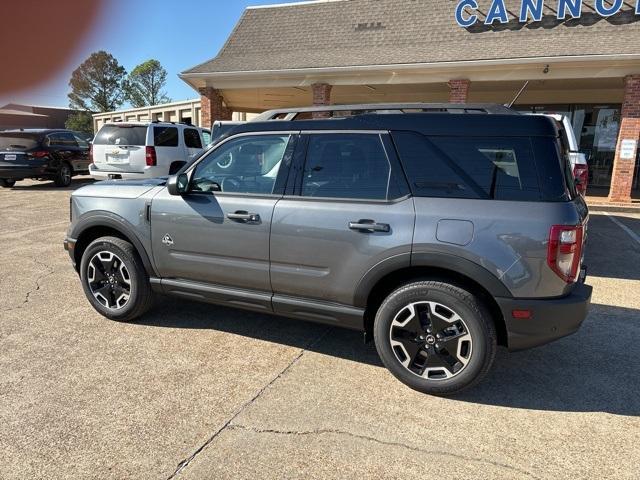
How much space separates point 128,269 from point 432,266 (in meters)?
2.65

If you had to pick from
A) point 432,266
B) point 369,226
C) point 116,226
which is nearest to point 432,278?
point 432,266

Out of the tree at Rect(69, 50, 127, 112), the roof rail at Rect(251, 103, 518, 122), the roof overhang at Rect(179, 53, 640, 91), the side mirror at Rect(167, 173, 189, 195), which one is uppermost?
the tree at Rect(69, 50, 127, 112)

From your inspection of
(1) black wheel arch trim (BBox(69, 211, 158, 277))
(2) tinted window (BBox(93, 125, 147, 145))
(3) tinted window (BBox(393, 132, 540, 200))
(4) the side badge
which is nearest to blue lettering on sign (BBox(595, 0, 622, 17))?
(2) tinted window (BBox(93, 125, 147, 145))

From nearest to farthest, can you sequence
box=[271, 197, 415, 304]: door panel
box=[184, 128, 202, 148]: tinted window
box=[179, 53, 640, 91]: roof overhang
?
box=[271, 197, 415, 304]: door panel → box=[179, 53, 640, 91]: roof overhang → box=[184, 128, 202, 148]: tinted window

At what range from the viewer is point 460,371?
3.06 meters

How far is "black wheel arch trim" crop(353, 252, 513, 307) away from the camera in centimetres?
292

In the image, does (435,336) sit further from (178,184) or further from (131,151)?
(131,151)

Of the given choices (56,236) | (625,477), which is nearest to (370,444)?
(625,477)

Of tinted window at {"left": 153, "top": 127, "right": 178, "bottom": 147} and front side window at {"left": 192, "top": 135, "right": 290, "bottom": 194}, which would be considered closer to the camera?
front side window at {"left": 192, "top": 135, "right": 290, "bottom": 194}

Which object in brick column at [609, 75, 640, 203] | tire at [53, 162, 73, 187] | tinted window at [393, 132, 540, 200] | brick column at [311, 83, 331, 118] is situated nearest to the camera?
tinted window at [393, 132, 540, 200]

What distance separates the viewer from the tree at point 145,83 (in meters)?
75.2

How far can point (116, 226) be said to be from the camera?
4152 mm

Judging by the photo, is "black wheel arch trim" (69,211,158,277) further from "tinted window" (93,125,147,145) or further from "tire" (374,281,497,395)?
"tinted window" (93,125,147,145)

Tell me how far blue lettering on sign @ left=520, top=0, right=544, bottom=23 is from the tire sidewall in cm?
1264
